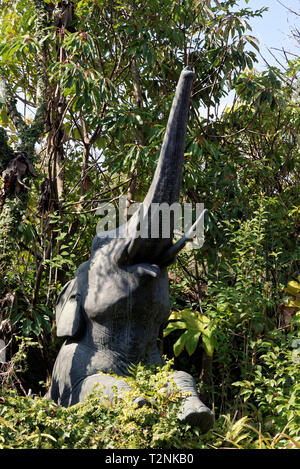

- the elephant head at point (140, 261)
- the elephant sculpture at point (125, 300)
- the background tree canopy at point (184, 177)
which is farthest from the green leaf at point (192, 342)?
the elephant head at point (140, 261)

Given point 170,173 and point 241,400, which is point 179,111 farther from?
point 241,400

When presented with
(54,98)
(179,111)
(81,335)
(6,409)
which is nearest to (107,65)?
(54,98)

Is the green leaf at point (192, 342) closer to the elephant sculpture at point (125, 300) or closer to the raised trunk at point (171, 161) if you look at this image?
the elephant sculpture at point (125, 300)

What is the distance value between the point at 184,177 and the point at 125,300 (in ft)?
7.19

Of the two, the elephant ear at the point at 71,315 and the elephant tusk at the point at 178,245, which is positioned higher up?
the elephant tusk at the point at 178,245

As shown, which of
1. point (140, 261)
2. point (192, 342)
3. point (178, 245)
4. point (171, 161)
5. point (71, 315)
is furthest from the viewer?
point (192, 342)

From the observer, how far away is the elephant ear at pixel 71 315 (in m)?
3.79

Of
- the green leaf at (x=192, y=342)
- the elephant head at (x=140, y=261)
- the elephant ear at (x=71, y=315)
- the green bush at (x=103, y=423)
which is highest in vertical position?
the elephant head at (x=140, y=261)

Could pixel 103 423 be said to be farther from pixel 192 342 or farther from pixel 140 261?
pixel 192 342

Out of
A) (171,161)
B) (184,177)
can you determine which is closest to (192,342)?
(184,177)

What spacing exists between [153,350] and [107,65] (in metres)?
4.28

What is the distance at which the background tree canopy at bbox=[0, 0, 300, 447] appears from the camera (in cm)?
487

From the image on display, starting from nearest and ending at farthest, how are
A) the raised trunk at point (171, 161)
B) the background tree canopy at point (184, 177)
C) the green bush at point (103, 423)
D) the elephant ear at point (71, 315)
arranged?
the green bush at point (103, 423), the raised trunk at point (171, 161), the elephant ear at point (71, 315), the background tree canopy at point (184, 177)

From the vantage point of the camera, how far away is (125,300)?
3.59 meters
